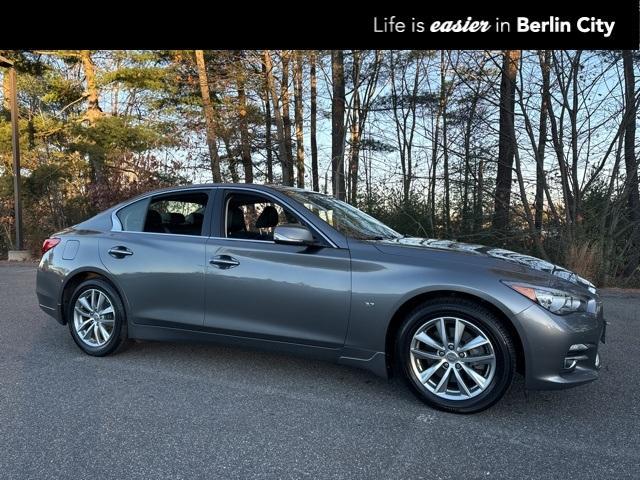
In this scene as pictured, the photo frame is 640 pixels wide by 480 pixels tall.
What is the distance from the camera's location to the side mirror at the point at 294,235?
3.64 metres

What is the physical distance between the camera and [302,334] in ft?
12.1

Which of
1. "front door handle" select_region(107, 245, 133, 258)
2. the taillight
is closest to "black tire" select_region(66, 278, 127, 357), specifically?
"front door handle" select_region(107, 245, 133, 258)

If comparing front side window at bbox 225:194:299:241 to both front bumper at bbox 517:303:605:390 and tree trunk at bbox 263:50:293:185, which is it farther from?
tree trunk at bbox 263:50:293:185

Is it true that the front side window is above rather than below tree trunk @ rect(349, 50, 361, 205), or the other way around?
below

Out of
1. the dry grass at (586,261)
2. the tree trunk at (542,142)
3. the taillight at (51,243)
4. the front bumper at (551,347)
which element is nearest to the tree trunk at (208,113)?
the tree trunk at (542,142)

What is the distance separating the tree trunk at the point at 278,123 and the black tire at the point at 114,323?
12.6m

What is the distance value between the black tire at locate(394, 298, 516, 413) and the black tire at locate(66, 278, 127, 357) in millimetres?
2482

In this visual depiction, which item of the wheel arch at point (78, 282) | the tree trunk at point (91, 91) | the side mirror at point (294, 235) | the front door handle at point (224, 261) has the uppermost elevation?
the tree trunk at point (91, 91)

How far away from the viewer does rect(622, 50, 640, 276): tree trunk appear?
9.38 m

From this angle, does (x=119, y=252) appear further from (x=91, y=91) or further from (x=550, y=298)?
(x=91, y=91)

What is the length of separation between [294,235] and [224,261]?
2.24ft

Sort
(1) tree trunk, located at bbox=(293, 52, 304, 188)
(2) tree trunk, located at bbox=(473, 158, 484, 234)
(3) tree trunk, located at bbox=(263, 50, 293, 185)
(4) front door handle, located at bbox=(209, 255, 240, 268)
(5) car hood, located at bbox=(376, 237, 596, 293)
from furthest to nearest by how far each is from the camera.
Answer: (1) tree trunk, located at bbox=(293, 52, 304, 188), (3) tree trunk, located at bbox=(263, 50, 293, 185), (2) tree trunk, located at bbox=(473, 158, 484, 234), (4) front door handle, located at bbox=(209, 255, 240, 268), (5) car hood, located at bbox=(376, 237, 596, 293)

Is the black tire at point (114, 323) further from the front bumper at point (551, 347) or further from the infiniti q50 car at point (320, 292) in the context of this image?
the front bumper at point (551, 347)
